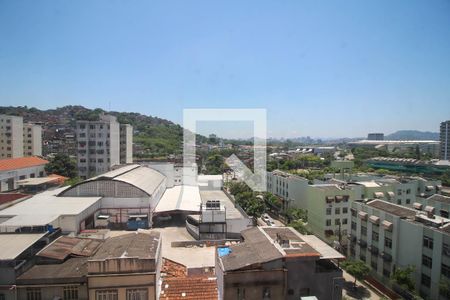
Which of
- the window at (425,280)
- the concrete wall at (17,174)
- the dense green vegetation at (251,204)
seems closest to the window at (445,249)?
the window at (425,280)

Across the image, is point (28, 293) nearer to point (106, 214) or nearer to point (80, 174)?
point (106, 214)

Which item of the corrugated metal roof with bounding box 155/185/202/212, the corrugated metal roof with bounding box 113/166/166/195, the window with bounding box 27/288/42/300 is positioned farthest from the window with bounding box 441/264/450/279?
the corrugated metal roof with bounding box 113/166/166/195

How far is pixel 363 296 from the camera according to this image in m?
7.77

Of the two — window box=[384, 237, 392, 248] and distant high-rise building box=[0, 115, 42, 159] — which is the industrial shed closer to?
window box=[384, 237, 392, 248]

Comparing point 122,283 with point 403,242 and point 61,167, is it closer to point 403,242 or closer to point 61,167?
point 403,242

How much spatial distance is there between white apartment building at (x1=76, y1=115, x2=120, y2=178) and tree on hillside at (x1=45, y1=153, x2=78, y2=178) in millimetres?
727

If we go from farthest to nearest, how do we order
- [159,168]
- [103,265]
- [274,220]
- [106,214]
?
[159,168] → [274,220] → [106,214] → [103,265]

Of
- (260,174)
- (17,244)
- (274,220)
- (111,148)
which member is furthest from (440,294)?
(111,148)

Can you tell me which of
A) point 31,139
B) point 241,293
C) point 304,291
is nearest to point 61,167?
point 31,139

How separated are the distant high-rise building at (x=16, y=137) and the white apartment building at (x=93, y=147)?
Result: 6.11 m

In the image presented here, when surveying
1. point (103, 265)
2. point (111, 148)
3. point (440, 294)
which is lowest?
point (440, 294)

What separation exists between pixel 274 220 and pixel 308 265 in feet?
30.5

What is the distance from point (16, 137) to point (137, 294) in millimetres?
23885

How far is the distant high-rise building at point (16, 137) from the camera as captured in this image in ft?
75.9
